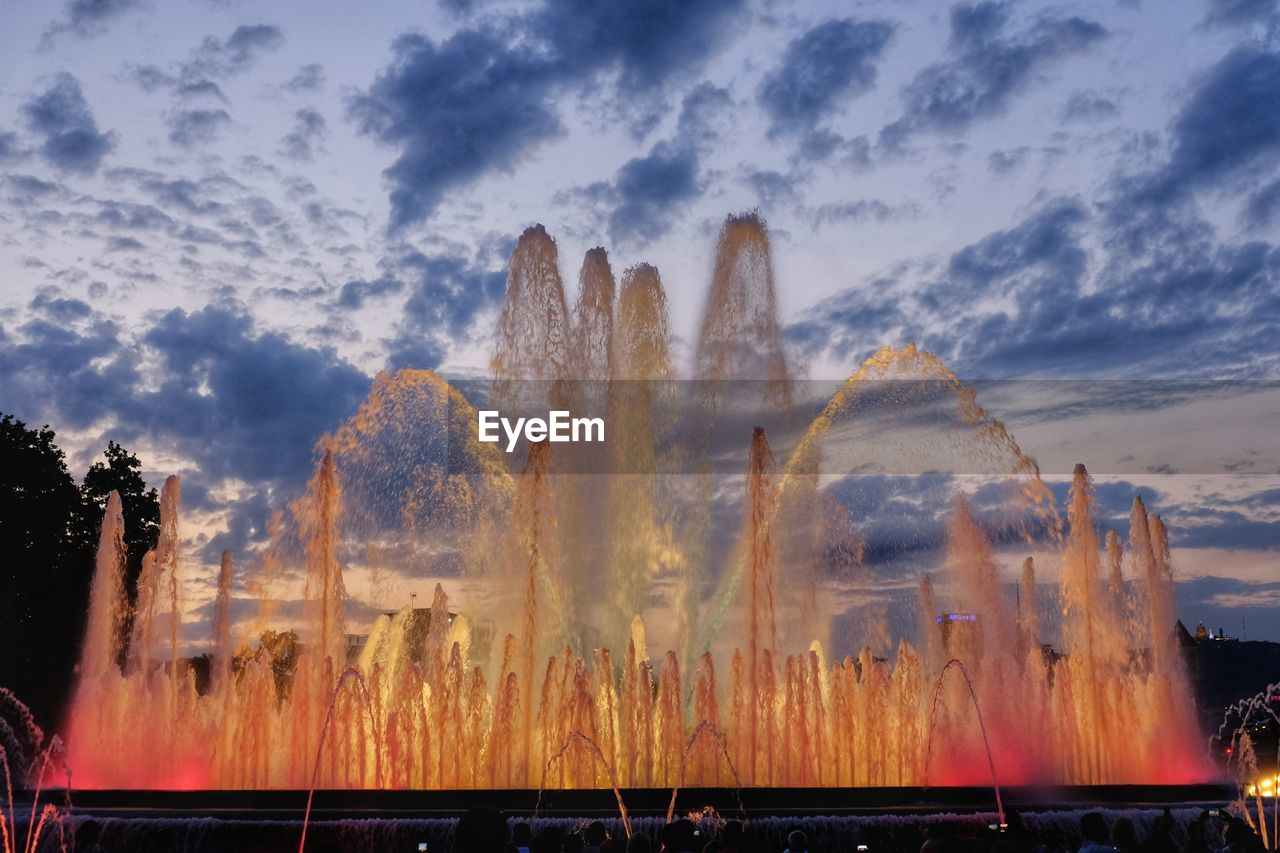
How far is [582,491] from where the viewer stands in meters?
28.4

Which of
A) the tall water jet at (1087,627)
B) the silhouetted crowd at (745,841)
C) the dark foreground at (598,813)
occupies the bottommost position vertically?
the dark foreground at (598,813)

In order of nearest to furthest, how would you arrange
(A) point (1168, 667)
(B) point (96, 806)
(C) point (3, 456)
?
(B) point (96, 806), (A) point (1168, 667), (C) point (3, 456)

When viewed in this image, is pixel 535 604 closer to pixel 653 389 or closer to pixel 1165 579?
pixel 653 389

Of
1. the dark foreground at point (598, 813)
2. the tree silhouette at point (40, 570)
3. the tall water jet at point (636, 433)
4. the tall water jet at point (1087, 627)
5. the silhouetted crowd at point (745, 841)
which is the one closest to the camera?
the silhouetted crowd at point (745, 841)

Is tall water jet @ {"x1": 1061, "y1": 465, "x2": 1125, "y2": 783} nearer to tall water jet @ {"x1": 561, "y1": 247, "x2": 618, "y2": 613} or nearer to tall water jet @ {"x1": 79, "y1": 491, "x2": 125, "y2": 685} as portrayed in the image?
tall water jet @ {"x1": 561, "y1": 247, "x2": 618, "y2": 613}

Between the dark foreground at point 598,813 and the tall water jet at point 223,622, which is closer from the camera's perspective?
the dark foreground at point 598,813

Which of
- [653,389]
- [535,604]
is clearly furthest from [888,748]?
[653,389]

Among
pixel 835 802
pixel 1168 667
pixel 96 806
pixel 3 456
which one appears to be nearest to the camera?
pixel 835 802

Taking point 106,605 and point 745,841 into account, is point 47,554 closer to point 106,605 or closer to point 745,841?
point 106,605

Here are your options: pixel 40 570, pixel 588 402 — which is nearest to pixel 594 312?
pixel 588 402

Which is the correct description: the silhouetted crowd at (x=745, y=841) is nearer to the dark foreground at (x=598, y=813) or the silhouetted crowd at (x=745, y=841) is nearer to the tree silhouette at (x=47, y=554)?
the dark foreground at (x=598, y=813)


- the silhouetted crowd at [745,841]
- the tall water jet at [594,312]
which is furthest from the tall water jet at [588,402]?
the silhouetted crowd at [745,841]

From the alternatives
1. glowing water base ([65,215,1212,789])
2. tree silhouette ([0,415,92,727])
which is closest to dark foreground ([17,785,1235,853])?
glowing water base ([65,215,1212,789])

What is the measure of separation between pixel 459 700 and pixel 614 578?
6525 millimetres
